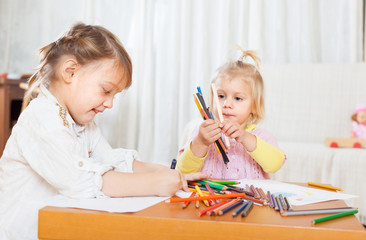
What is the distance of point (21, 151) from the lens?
0.86 meters

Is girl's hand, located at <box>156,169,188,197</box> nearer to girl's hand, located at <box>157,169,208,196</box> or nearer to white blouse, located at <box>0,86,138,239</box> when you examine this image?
girl's hand, located at <box>157,169,208,196</box>

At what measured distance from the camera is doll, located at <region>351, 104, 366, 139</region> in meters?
2.21

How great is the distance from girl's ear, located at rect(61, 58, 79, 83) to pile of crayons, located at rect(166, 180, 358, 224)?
0.39 metres

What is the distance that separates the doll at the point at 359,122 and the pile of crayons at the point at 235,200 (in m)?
1.60

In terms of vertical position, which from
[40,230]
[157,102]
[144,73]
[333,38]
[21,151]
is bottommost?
[40,230]

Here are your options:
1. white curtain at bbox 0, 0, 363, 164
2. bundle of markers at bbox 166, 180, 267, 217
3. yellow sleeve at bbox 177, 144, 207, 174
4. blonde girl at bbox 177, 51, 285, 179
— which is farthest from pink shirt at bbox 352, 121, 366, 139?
bundle of markers at bbox 166, 180, 267, 217

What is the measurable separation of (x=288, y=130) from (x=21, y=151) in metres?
1.85

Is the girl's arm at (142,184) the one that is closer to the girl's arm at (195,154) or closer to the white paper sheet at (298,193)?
the white paper sheet at (298,193)

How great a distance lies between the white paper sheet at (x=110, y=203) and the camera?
679 millimetres

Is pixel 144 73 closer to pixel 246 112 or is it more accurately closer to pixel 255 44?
pixel 255 44

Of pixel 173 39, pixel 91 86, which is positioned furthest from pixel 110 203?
pixel 173 39

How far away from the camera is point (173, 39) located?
3.08 meters

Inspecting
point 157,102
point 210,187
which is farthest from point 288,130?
point 210,187

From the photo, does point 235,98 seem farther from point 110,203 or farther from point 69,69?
point 110,203
